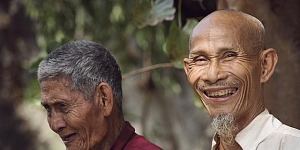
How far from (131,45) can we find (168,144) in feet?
2.66

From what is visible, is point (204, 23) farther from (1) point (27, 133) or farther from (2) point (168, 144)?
(1) point (27, 133)

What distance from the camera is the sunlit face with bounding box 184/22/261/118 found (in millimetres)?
3113

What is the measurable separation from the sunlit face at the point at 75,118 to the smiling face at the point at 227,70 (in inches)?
22.9

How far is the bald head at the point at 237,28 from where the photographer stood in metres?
3.14

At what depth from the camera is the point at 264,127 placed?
3.15 meters

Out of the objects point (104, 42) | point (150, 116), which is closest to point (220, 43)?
point (104, 42)

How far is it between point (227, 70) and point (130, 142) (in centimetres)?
71

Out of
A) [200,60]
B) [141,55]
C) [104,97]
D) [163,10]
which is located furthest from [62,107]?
[141,55]

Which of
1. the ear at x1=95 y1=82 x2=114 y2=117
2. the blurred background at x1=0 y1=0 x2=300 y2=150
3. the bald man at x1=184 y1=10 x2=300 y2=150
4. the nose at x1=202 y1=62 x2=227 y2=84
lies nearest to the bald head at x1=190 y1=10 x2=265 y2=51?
the bald man at x1=184 y1=10 x2=300 y2=150

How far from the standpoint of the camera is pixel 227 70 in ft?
10.2

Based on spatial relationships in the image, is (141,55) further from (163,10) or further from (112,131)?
(112,131)

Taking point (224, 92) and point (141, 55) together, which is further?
point (141, 55)

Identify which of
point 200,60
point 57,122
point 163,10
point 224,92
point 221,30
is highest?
point 163,10

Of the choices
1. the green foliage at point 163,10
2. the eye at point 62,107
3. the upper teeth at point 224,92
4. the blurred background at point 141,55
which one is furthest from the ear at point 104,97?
the green foliage at point 163,10
